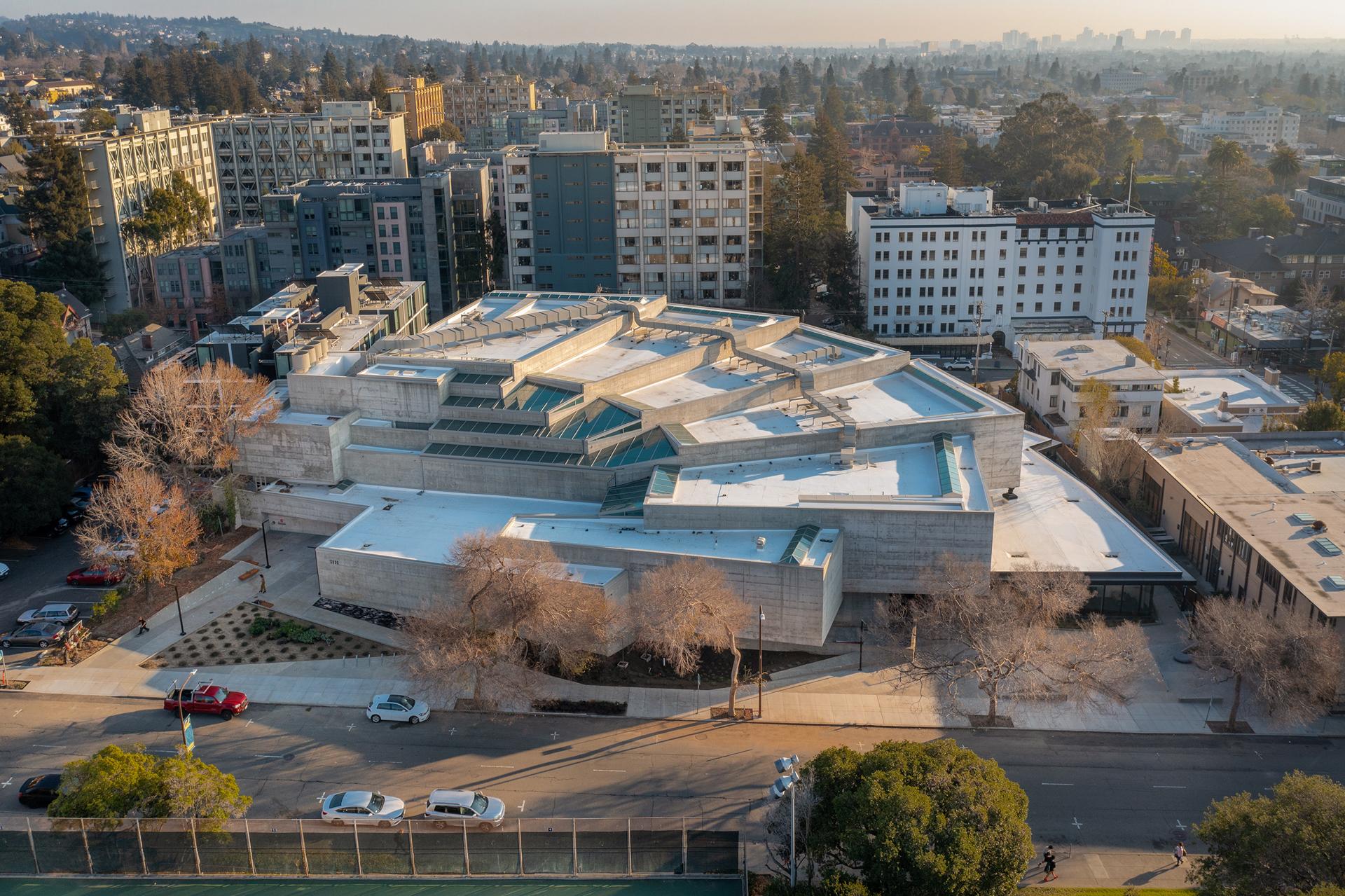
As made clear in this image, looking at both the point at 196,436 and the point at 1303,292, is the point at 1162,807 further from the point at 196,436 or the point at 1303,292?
the point at 1303,292

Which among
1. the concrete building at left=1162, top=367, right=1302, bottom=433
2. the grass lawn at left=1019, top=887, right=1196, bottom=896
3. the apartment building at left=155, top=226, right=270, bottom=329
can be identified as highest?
the apartment building at left=155, top=226, right=270, bottom=329

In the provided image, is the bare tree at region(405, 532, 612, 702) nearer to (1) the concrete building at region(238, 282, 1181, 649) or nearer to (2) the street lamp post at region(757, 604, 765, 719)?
(1) the concrete building at region(238, 282, 1181, 649)

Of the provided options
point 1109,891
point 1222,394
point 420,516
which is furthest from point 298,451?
point 1222,394

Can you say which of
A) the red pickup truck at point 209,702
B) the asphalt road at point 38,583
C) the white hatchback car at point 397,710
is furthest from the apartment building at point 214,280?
the white hatchback car at point 397,710

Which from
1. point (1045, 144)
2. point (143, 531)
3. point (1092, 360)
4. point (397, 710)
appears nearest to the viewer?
point (397, 710)

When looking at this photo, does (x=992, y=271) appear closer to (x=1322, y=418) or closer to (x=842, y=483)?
(x=1322, y=418)

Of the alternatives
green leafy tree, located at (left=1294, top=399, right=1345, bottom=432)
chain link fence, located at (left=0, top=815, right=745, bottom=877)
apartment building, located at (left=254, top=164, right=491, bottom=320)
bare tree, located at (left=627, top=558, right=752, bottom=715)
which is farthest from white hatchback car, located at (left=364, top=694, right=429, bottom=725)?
apartment building, located at (left=254, top=164, right=491, bottom=320)

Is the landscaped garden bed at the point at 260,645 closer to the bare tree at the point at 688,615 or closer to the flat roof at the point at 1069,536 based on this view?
the bare tree at the point at 688,615
